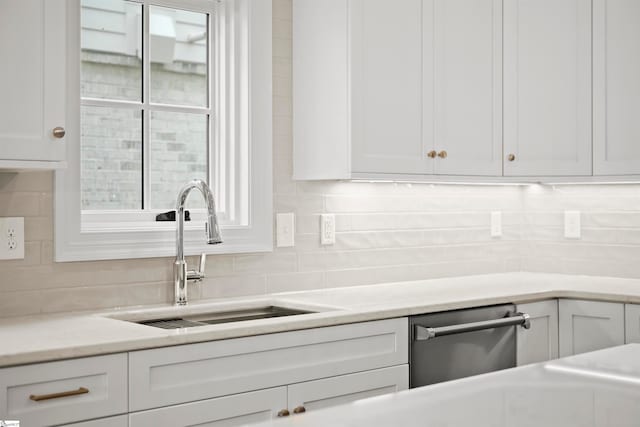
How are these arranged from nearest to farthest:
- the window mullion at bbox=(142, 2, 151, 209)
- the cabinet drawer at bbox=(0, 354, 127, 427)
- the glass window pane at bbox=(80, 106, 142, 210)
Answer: the cabinet drawer at bbox=(0, 354, 127, 427) → the glass window pane at bbox=(80, 106, 142, 210) → the window mullion at bbox=(142, 2, 151, 209)

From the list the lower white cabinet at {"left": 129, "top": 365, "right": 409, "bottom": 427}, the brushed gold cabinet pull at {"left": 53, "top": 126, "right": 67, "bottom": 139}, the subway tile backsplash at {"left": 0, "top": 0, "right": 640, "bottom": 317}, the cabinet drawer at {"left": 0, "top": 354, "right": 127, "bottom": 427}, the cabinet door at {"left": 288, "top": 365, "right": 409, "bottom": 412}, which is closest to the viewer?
the cabinet drawer at {"left": 0, "top": 354, "right": 127, "bottom": 427}

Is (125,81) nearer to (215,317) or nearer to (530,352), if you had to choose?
(215,317)

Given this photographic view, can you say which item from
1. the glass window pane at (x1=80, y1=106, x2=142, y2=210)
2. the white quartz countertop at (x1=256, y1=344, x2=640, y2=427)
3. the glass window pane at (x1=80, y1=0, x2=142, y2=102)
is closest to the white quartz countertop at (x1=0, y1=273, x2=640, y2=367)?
the glass window pane at (x1=80, y1=106, x2=142, y2=210)

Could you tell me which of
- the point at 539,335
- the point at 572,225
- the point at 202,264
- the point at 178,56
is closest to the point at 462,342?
the point at 539,335

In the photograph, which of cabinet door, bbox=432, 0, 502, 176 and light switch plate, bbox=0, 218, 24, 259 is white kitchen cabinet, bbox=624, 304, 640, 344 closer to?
cabinet door, bbox=432, 0, 502, 176

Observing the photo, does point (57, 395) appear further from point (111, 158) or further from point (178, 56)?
point (178, 56)

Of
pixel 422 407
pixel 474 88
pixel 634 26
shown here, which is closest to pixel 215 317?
pixel 474 88

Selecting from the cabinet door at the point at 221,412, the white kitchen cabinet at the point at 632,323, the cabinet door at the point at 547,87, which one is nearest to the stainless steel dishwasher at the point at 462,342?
the white kitchen cabinet at the point at 632,323

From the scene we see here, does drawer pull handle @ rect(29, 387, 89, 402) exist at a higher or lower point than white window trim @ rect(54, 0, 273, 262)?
lower

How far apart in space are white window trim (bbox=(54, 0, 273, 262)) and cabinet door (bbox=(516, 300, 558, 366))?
3.44 ft

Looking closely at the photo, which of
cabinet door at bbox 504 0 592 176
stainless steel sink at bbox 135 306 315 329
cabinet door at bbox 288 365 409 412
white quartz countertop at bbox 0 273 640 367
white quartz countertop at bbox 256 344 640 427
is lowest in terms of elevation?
cabinet door at bbox 288 365 409 412

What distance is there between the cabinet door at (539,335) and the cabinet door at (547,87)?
0.66 meters

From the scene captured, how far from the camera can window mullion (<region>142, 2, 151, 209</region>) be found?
2918mm

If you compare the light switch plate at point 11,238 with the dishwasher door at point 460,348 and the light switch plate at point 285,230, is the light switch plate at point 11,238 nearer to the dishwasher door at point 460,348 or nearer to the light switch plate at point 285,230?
the light switch plate at point 285,230
